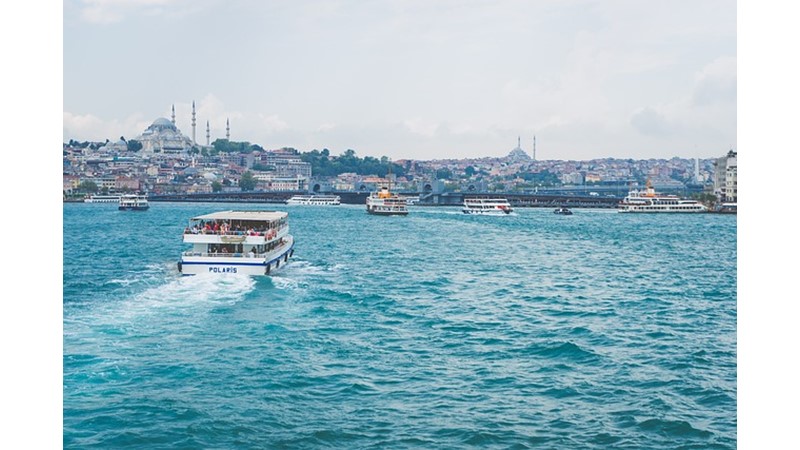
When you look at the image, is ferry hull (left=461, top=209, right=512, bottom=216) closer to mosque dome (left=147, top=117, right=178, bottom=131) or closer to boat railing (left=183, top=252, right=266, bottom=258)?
boat railing (left=183, top=252, right=266, bottom=258)

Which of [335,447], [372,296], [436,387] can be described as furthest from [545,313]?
[335,447]

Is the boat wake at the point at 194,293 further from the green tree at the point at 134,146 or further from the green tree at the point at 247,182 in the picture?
the green tree at the point at 134,146

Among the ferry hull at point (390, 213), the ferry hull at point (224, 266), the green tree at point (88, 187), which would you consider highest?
the green tree at point (88, 187)

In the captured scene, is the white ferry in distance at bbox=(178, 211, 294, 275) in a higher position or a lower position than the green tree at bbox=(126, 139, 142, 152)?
lower

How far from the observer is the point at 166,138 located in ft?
284

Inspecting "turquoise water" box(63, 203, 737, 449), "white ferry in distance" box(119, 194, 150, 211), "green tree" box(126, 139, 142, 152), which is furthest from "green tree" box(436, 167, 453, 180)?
"turquoise water" box(63, 203, 737, 449)

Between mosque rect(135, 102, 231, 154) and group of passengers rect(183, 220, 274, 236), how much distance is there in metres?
72.8

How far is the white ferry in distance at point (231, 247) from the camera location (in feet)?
A: 41.9

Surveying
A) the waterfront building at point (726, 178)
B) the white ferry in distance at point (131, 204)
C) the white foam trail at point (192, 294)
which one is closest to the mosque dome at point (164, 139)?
the white ferry in distance at point (131, 204)

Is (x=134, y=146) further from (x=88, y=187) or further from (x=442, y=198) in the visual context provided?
(x=442, y=198)

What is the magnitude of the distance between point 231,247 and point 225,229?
0.29m

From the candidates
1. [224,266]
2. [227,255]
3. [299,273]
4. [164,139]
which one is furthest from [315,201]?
[224,266]

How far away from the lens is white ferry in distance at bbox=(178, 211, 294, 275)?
1277 cm

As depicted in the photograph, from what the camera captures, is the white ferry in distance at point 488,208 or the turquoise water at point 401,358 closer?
the turquoise water at point 401,358
